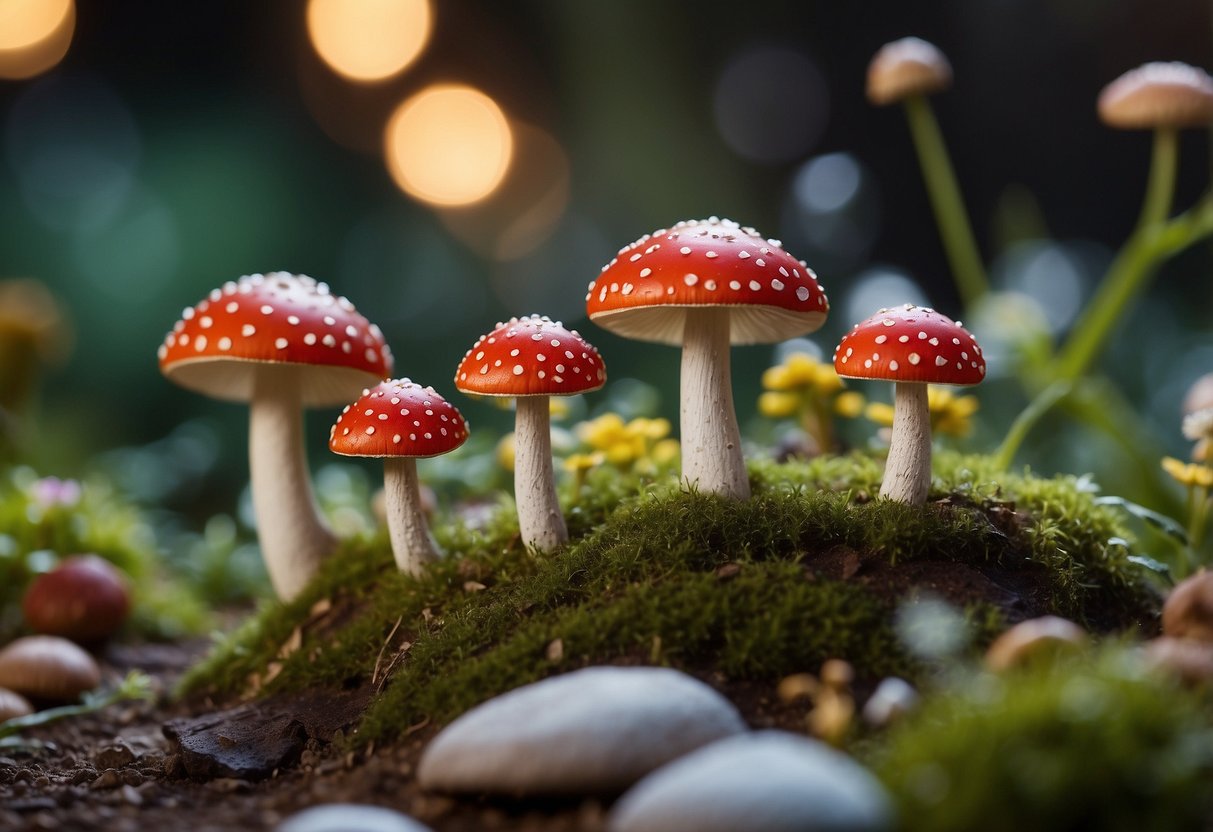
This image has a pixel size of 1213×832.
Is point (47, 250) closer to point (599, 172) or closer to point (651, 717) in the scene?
point (599, 172)

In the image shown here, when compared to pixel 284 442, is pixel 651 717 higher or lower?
lower

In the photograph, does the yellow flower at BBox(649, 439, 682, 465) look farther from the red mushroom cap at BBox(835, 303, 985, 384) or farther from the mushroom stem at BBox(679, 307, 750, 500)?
the red mushroom cap at BBox(835, 303, 985, 384)

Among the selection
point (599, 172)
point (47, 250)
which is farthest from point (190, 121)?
point (599, 172)

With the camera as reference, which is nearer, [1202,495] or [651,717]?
[651,717]

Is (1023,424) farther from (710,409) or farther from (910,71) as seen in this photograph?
(910,71)

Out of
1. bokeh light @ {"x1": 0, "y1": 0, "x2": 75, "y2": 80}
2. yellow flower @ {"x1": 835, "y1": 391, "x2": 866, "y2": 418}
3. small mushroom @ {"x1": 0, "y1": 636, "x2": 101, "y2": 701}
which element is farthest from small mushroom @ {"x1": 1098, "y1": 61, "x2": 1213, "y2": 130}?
bokeh light @ {"x1": 0, "y1": 0, "x2": 75, "y2": 80}

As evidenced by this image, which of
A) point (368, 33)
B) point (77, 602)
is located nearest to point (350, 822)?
point (77, 602)

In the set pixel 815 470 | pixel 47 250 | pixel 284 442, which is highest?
pixel 47 250
